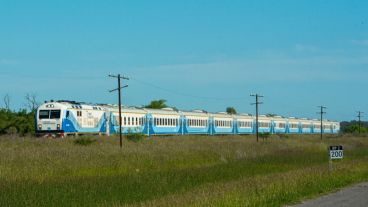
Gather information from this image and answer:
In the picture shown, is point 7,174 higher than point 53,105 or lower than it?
lower

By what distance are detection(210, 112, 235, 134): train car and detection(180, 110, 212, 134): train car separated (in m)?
1.57

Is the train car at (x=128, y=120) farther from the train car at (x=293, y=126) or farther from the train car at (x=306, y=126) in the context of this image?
the train car at (x=306, y=126)

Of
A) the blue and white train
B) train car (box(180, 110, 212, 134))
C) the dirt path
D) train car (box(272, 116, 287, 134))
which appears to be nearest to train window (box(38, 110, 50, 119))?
the blue and white train

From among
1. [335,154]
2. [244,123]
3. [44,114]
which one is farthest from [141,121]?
[335,154]

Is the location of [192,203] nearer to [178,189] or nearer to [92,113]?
[178,189]

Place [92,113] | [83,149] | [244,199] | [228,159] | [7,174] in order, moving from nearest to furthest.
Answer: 1. [244,199]
2. [7,174]
3. [83,149]
4. [228,159]
5. [92,113]

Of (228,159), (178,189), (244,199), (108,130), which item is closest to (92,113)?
(108,130)

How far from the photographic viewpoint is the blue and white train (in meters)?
A: 50.1

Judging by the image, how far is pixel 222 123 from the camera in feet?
277

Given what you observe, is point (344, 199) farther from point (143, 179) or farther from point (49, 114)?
point (49, 114)

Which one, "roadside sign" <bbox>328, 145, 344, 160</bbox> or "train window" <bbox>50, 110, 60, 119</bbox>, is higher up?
"train window" <bbox>50, 110, 60, 119</bbox>

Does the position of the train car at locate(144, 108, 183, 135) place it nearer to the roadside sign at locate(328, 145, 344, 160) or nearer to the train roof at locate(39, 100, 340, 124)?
the train roof at locate(39, 100, 340, 124)

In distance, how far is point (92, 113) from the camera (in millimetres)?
54125

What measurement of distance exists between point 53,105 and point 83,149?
621 inches
